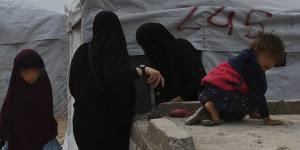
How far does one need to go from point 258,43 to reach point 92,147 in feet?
4.02

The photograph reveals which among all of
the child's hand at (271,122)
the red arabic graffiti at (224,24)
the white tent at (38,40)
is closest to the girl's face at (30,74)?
the child's hand at (271,122)

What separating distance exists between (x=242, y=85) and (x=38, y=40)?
7214 mm

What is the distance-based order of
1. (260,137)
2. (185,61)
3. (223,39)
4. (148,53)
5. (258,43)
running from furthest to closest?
1. (223,39)
2. (148,53)
3. (185,61)
4. (258,43)
5. (260,137)

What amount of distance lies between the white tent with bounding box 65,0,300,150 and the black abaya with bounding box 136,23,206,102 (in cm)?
116

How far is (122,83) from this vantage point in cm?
338

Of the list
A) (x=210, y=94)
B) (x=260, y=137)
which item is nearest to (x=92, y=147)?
(x=210, y=94)

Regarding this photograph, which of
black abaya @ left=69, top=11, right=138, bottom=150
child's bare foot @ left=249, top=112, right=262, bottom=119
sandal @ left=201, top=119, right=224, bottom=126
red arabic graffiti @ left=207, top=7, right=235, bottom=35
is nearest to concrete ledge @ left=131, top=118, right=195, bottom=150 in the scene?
black abaya @ left=69, top=11, right=138, bottom=150

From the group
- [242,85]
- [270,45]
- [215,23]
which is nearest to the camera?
[270,45]

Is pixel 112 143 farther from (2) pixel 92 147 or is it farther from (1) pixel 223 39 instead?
(1) pixel 223 39

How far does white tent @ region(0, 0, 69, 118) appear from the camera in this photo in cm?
1014

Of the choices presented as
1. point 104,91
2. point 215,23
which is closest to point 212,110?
point 104,91

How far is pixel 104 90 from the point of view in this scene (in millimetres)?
3436

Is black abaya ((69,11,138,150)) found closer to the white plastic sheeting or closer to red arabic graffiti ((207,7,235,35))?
the white plastic sheeting

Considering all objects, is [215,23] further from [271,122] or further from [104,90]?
[104,90]
